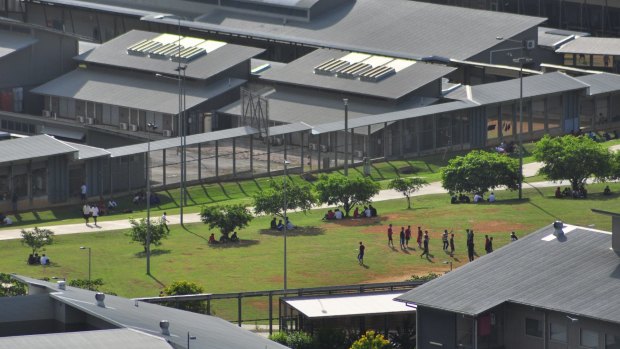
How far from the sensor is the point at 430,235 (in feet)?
402

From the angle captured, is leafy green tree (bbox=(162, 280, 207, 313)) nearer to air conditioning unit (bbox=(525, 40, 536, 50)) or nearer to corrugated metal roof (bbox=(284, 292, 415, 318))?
corrugated metal roof (bbox=(284, 292, 415, 318))

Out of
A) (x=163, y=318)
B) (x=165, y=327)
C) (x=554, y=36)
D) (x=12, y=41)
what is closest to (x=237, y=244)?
(x=163, y=318)

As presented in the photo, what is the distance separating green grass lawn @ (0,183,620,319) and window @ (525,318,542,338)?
1973cm

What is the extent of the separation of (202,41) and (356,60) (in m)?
15.8

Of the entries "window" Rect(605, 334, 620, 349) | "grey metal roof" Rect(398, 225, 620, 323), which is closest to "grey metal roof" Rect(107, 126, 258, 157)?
"grey metal roof" Rect(398, 225, 620, 323)

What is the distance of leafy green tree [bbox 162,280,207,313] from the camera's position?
101 meters

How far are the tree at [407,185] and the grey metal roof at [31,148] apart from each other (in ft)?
76.1

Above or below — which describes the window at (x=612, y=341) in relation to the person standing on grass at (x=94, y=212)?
below

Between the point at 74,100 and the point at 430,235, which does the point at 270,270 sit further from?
the point at 74,100

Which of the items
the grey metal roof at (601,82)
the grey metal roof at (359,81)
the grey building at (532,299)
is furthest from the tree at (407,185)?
the grey building at (532,299)

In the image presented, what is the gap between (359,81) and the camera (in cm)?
16800

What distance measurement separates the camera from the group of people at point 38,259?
11631 cm

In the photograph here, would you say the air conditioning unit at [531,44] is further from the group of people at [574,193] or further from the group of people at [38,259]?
→ the group of people at [38,259]

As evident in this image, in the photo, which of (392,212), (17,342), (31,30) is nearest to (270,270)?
(392,212)
